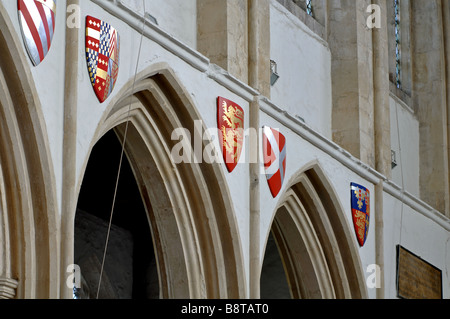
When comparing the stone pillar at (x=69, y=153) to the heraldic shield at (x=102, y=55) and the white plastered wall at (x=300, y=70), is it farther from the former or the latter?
the white plastered wall at (x=300, y=70)

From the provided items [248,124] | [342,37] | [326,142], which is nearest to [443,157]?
[342,37]

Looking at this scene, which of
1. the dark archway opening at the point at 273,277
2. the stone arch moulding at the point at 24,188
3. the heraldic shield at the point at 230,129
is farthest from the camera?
the dark archway opening at the point at 273,277

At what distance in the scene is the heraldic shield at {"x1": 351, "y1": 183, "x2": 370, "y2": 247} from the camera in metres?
13.5

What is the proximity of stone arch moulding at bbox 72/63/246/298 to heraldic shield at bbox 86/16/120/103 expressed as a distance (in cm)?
87

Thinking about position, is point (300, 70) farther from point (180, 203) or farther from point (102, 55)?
point (102, 55)

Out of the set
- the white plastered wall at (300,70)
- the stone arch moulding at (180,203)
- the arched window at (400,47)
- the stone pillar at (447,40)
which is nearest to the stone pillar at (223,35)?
the stone arch moulding at (180,203)

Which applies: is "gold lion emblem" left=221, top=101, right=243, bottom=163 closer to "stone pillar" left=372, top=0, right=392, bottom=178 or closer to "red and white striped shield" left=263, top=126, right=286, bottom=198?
"red and white striped shield" left=263, top=126, right=286, bottom=198

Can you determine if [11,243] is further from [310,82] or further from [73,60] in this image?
[310,82]

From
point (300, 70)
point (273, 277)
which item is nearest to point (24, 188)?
point (300, 70)

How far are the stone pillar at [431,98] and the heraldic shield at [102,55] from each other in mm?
7774

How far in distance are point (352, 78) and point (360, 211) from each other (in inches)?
62.1

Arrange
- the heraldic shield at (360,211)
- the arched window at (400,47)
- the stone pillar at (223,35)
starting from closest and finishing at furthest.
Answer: the stone pillar at (223,35) → the heraldic shield at (360,211) → the arched window at (400,47)

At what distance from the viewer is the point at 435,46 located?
1709 centimetres

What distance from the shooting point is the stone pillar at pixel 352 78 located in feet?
45.9
